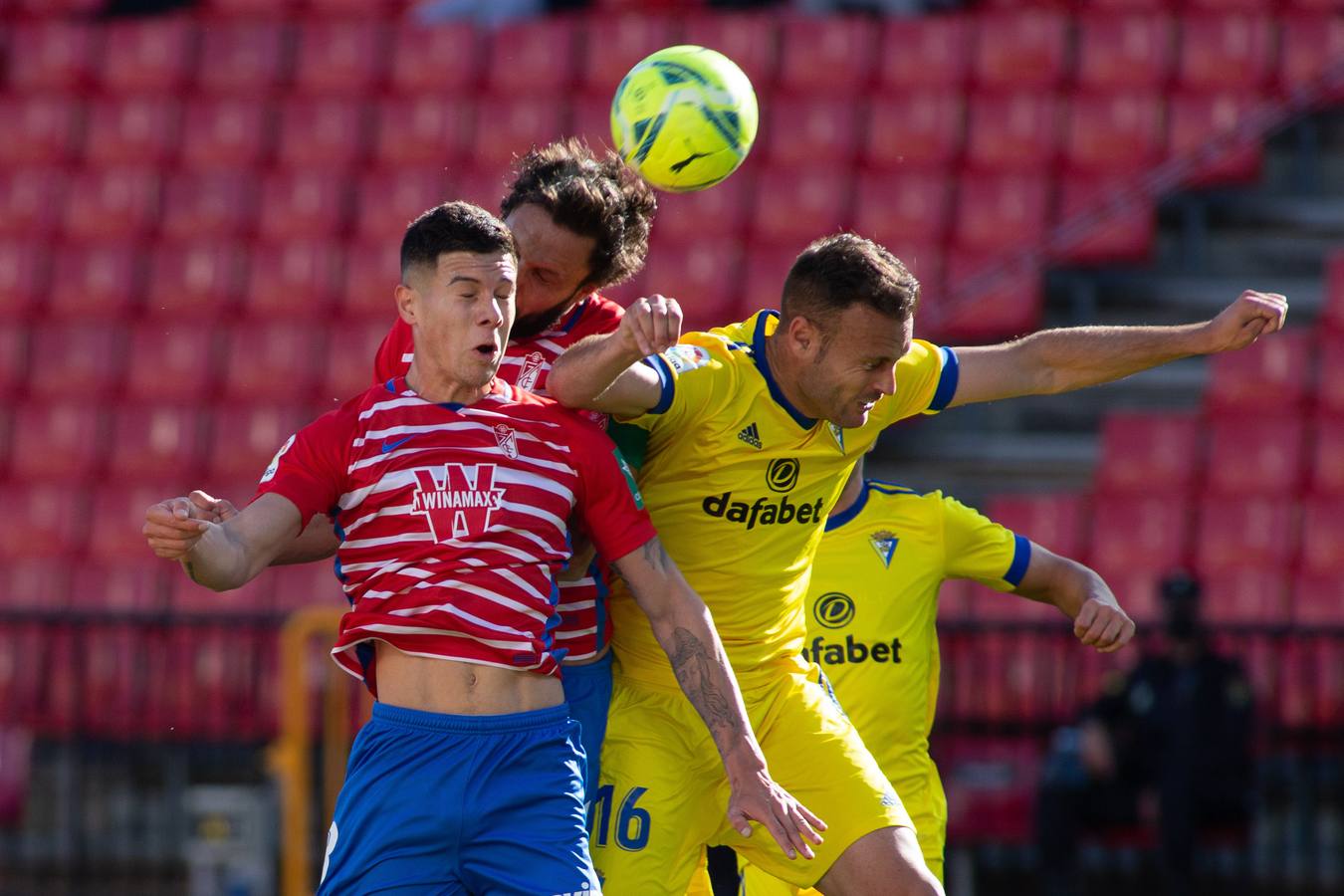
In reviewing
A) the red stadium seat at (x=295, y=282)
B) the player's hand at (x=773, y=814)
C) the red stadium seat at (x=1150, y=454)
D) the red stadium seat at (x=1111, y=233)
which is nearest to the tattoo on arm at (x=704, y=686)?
the player's hand at (x=773, y=814)

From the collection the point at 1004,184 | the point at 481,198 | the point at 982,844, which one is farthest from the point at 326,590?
the point at 1004,184

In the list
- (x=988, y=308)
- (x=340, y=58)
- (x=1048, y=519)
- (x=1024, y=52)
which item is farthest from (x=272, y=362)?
(x=1024, y=52)

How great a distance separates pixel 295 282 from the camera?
1410 centimetres

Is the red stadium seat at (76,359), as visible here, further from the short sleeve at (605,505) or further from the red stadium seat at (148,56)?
the short sleeve at (605,505)

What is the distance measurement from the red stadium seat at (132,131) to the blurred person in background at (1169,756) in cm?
870

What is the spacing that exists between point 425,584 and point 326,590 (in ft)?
26.5

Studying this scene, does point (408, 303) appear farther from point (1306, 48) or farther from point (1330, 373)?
point (1306, 48)

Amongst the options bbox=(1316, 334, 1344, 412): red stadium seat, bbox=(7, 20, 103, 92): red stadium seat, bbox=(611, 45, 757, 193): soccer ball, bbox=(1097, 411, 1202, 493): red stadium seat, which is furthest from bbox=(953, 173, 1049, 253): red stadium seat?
bbox=(611, 45, 757, 193): soccer ball

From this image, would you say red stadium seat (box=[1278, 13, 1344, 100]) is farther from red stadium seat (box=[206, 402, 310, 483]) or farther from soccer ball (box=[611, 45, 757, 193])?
soccer ball (box=[611, 45, 757, 193])

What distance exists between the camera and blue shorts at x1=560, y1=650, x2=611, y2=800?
4867 mm

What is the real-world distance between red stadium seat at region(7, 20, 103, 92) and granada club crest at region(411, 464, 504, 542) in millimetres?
12060

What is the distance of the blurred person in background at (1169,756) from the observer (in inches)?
370

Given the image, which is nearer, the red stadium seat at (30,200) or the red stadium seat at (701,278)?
the red stadium seat at (701,278)

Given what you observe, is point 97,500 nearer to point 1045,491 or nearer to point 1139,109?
point 1045,491
